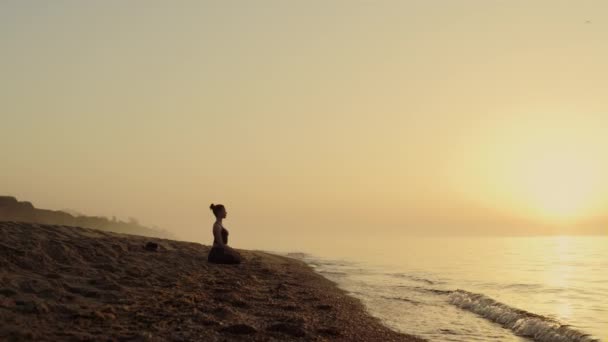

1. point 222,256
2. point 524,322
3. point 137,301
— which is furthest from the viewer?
point 222,256

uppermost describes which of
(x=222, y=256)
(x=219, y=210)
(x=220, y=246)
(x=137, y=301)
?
(x=219, y=210)

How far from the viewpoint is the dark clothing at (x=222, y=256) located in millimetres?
27052

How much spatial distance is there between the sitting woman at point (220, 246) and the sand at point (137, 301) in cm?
340

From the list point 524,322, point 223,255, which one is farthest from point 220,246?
point 524,322

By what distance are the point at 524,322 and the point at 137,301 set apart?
561 inches

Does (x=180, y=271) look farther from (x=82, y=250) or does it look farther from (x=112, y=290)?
(x=112, y=290)

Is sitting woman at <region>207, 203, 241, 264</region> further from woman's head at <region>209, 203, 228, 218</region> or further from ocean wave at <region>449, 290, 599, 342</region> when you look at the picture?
ocean wave at <region>449, 290, 599, 342</region>

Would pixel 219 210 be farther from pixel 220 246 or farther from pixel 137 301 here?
pixel 137 301

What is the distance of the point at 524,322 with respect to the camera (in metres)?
19.0

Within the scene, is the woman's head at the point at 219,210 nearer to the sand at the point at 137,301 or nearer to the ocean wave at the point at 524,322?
the sand at the point at 137,301

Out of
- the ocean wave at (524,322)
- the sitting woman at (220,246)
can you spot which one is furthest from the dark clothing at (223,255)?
the ocean wave at (524,322)

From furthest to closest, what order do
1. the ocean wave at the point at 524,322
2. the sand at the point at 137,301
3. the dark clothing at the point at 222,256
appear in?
1. the dark clothing at the point at 222,256
2. the ocean wave at the point at 524,322
3. the sand at the point at 137,301

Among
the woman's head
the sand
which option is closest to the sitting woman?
the woman's head

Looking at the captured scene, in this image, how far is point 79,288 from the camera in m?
14.5
